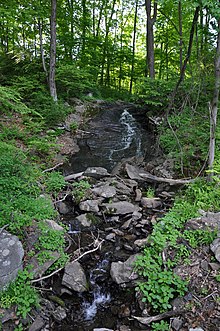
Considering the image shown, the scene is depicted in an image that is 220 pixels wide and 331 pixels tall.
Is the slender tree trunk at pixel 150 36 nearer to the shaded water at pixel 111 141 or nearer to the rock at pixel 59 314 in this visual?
the shaded water at pixel 111 141

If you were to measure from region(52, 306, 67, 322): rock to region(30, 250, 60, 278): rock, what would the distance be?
64cm

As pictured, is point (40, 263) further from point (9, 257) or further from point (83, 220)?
point (83, 220)

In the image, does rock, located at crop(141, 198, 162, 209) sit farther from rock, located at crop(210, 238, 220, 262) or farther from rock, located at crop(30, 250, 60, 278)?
rock, located at crop(30, 250, 60, 278)

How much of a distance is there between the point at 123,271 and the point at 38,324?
64.1 inches

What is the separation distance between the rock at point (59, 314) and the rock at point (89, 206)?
275cm

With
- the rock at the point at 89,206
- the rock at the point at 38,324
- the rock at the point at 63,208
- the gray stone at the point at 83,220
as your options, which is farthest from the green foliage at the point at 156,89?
the rock at the point at 38,324

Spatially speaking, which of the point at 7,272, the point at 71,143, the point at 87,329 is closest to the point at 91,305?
the point at 87,329

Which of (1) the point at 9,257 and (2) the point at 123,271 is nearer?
(1) the point at 9,257

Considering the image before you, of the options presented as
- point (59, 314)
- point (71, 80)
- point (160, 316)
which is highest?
point (71, 80)

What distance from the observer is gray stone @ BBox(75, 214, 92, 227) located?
6.16 m

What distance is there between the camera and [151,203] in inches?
274

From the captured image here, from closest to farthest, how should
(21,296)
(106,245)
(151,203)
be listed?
1. (21,296)
2. (106,245)
3. (151,203)

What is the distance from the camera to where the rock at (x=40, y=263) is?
4391mm

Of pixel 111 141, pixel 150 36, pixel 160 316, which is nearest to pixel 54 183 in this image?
pixel 160 316
